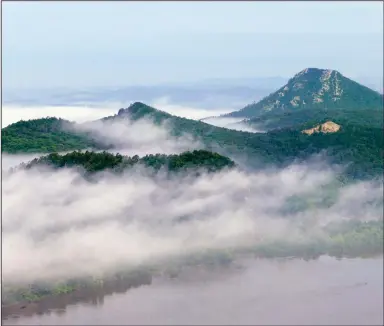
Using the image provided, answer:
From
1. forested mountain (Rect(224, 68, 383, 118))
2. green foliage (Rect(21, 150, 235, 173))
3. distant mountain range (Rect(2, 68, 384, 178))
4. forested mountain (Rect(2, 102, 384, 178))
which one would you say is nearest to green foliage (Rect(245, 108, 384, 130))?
distant mountain range (Rect(2, 68, 384, 178))

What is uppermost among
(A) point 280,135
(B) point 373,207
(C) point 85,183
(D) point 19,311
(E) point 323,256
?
(A) point 280,135

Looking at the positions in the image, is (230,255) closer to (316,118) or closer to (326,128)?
(326,128)

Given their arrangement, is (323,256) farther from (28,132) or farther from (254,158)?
(28,132)

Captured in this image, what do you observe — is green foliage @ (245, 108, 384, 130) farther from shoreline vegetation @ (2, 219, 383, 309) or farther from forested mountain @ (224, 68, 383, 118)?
shoreline vegetation @ (2, 219, 383, 309)

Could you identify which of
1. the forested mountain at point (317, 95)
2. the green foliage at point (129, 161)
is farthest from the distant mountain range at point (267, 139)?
the forested mountain at point (317, 95)

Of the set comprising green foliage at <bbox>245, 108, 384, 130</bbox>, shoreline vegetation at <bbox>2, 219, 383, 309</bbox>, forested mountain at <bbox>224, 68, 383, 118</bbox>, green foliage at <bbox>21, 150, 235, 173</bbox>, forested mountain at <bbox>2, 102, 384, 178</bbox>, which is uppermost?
forested mountain at <bbox>224, 68, 383, 118</bbox>

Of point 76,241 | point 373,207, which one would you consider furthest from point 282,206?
point 76,241
